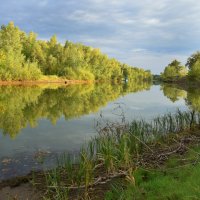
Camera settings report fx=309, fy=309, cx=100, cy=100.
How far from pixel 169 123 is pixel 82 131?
5.96m

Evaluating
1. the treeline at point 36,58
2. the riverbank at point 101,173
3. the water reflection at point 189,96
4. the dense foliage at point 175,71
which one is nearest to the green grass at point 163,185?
the riverbank at point 101,173

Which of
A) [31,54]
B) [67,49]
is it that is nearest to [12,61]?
[31,54]

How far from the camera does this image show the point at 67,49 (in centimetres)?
11000

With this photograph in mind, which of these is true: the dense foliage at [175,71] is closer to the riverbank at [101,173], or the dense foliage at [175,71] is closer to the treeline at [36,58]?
the treeline at [36,58]

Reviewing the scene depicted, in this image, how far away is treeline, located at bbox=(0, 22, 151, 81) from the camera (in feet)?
252

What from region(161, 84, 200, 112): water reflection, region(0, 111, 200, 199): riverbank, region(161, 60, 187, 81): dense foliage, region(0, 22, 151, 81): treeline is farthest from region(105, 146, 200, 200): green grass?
region(161, 60, 187, 81): dense foliage

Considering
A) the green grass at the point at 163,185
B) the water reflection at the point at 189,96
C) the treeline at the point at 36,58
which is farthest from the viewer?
the treeline at the point at 36,58

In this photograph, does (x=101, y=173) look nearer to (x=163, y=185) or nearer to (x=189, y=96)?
(x=163, y=185)

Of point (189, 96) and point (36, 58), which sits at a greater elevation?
point (36, 58)

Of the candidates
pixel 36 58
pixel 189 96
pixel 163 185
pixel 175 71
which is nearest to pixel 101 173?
pixel 163 185

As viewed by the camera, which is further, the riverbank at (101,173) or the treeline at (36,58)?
the treeline at (36,58)

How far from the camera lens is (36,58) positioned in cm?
9869

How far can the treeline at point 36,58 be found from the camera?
76.9 metres

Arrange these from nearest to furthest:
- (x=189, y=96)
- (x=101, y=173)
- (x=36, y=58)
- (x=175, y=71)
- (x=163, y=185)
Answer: (x=163, y=185) < (x=101, y=173) < (x=189, y=96) < (x=36, y=58) < (x=175, y=71)
